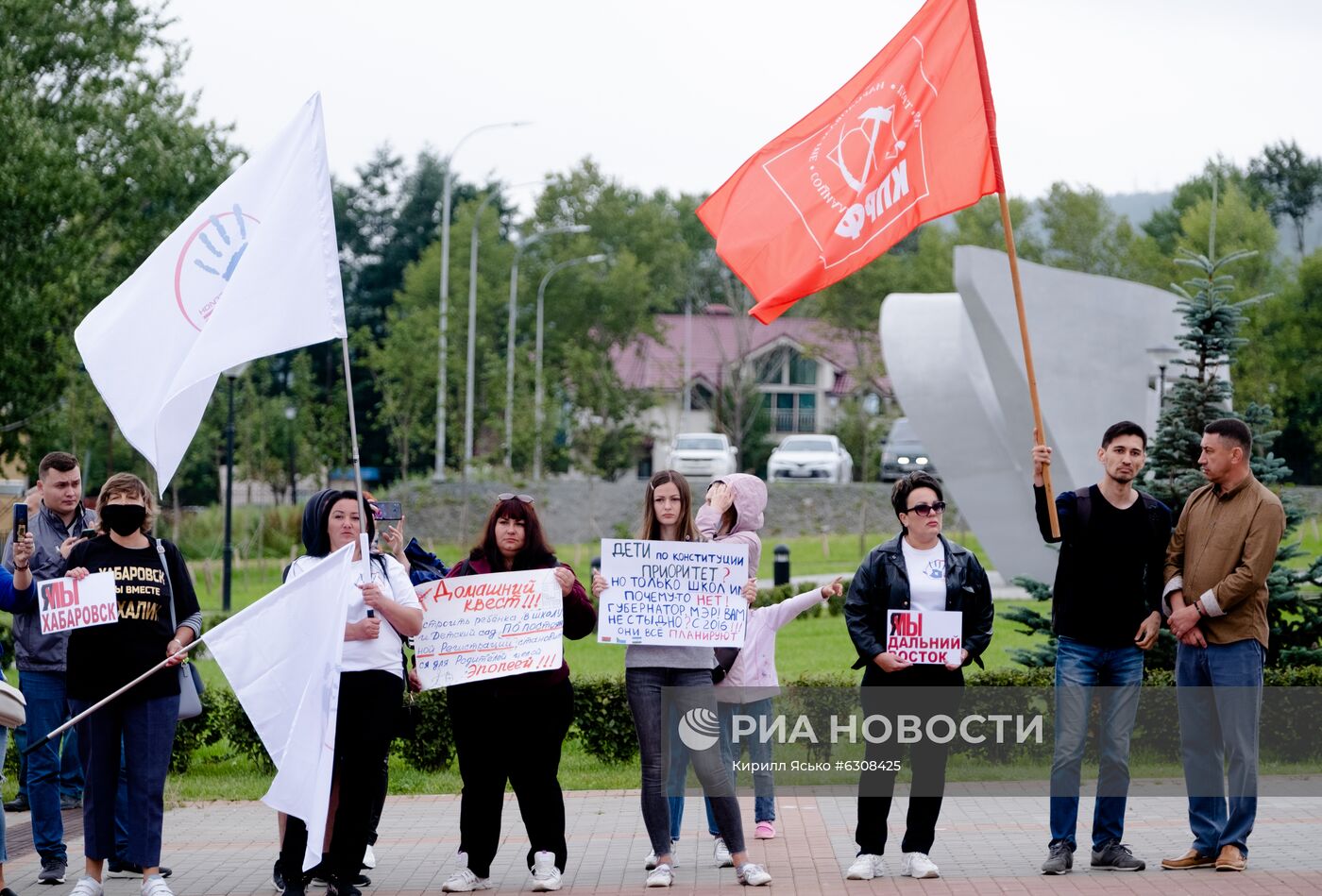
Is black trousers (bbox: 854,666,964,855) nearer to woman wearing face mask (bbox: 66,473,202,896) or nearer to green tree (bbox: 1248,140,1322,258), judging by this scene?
woman wearing face mask (bbox: 66,473,202,896)

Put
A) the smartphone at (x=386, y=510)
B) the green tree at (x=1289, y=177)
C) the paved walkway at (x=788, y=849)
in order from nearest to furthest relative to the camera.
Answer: the paved walkway at (x=788, y=849) < the smartphone at (x=386, y=510) < the green tree at (x=1289, y=177)

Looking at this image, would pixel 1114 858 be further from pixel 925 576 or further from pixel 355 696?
pixel 355 696

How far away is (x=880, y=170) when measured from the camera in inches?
332

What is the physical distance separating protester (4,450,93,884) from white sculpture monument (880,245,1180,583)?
38.8 feet

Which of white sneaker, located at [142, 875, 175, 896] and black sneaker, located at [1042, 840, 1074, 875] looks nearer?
white sneaker, located at [142, 875, 175, 896]

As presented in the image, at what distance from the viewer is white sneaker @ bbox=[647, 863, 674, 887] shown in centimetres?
765

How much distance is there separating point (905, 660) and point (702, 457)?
38.9 metres

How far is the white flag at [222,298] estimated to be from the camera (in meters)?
7.30

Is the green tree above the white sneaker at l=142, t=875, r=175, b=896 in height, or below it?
above

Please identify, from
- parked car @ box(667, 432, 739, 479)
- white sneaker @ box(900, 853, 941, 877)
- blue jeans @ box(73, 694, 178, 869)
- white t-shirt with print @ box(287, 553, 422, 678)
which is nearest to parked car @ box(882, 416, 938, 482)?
parked car @ box(667, 432, 739, 479)

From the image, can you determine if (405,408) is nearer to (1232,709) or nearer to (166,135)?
(166,135)

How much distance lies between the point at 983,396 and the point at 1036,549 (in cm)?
213

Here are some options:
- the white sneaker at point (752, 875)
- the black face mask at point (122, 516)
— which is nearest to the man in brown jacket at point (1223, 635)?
the white sneaker at point (752, 875)

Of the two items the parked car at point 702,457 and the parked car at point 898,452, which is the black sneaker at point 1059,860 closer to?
the parked car at point 898,452
